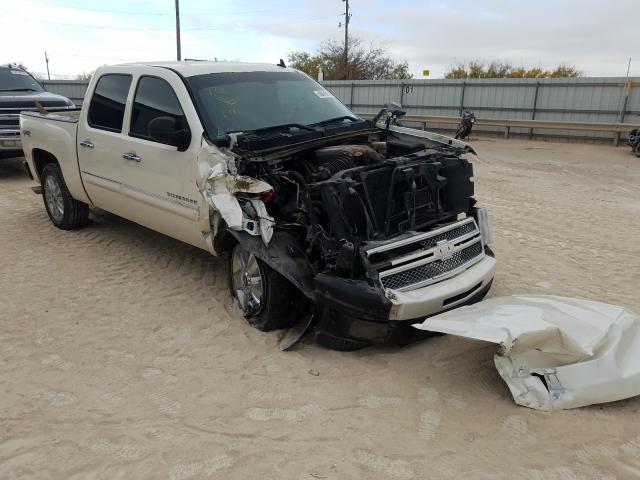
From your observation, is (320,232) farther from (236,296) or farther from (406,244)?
(236,296)

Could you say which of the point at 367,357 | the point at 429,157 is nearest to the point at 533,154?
the point at 429,157

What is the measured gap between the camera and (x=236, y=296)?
4.29m

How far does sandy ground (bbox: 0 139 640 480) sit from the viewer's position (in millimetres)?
2621

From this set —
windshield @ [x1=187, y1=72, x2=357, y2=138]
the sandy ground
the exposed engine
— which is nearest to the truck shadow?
the sandy ground

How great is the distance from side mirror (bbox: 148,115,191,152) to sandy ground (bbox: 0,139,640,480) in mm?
1398

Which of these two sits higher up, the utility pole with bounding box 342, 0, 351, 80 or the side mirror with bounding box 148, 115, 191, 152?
the utility pole with bounding box 342, 0, 351, 80

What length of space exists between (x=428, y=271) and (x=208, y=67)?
2821 millimetres

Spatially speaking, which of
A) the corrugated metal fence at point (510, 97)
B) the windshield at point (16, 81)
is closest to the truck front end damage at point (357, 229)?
the windshield at point (16, 81)

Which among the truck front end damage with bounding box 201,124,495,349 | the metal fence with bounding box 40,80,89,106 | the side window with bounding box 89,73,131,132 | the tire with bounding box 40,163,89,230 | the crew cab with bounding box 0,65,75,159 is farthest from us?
the metal fence with bounding box 40,80,89,106

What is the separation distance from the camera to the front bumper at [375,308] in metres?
3.24

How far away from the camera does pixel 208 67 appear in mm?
4820

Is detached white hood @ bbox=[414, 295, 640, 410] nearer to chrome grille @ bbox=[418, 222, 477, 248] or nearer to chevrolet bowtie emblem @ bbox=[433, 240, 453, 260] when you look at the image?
chevrolet bowtie emblem @ bbox=[433, 240, 453, 260]

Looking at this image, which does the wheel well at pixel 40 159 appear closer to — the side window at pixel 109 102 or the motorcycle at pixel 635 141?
the side window at pixel 109 102

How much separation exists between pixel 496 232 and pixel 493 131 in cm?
1549
